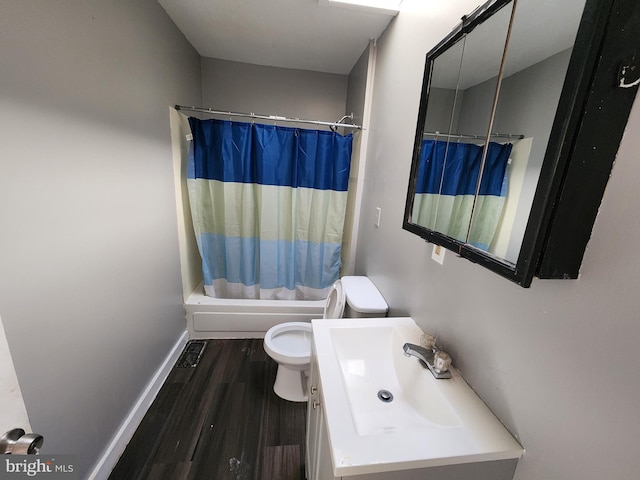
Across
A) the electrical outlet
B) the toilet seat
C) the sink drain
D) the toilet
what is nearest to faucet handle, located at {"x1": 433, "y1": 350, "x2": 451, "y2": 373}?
the sink drain

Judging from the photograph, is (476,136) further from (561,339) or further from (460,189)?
(561,339)

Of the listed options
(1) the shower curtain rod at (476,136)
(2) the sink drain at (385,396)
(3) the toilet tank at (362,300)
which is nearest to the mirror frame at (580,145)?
(1) the shower curtain rod at (476,136)

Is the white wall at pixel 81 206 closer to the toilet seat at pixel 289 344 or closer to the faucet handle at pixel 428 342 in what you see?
the toilet seat at pixel 289 344

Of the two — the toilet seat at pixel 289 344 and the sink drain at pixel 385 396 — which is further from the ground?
the sink drain at pixel 385 396

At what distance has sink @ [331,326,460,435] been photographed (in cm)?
83

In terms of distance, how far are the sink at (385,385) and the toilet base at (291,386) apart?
810mm

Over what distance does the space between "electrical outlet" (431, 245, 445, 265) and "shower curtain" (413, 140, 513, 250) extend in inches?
3.6

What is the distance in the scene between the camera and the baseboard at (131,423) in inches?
47.9

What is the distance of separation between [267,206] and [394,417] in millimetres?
1726

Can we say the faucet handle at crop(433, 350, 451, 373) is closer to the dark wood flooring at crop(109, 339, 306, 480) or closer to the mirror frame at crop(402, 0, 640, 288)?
the mirror frame at crop(402, 0, 640, 288)

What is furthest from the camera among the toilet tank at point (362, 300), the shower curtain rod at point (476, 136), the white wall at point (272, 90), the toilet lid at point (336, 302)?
the white wall at point (272, 90)

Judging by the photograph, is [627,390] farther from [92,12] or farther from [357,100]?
[357,100]

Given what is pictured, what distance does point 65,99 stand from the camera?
980 mm

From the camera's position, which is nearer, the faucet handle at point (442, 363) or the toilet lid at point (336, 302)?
the faucet handle at point (442, 363)
